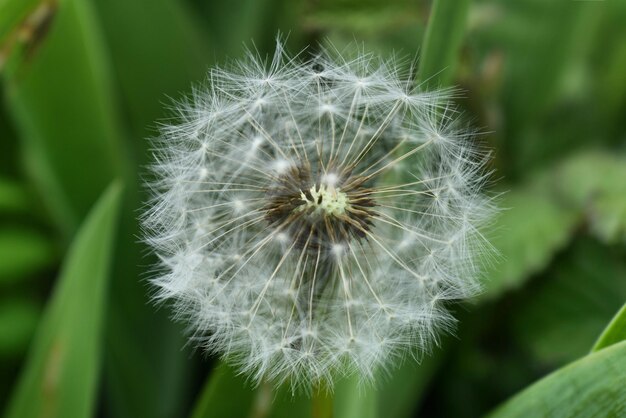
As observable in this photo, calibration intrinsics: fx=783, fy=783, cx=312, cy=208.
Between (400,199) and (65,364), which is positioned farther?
(65,364)

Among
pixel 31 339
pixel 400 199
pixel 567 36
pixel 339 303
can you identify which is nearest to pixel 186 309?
pixel 339 303

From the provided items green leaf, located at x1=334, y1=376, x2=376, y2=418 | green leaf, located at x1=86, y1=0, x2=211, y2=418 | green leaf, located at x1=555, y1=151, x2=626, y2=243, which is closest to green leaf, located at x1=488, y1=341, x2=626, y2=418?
green leaf, located at x1=334, y1=376, x2=376, y2=418

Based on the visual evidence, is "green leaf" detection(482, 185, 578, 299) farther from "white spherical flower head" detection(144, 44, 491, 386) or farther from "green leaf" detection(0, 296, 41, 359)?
"green leaf" detection(0, 296, 41, 359)

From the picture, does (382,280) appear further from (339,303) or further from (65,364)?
(65,364)

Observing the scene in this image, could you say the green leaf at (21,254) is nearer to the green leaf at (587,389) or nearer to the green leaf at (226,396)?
the green leaf at (226,396)

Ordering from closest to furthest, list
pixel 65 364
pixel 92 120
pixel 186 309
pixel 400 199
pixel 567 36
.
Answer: pixel 186 309
pixel 400 199
pixel 65 364
pixel 92 120
pixel 567 36
